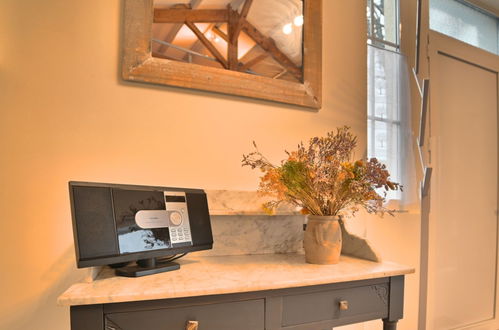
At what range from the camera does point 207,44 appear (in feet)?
4.55

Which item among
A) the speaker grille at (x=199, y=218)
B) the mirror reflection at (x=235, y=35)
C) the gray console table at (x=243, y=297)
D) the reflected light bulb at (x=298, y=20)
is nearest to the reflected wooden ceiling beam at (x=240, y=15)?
the mirror reflection at (x=235, y=35)

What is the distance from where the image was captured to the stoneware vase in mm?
1194

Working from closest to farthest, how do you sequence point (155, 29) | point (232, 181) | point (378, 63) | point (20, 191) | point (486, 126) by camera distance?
1. point (20, 191)
2. point (155, 29)
3. point (232, 181)
4. point (378, 63)
5. point (486, 126)

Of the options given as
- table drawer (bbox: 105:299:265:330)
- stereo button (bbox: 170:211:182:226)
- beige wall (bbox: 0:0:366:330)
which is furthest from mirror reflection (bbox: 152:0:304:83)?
table drawer (bbox: 105:299:265:330)

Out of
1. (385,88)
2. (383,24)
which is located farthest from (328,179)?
(383,24)

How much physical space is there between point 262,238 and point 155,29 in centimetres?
95

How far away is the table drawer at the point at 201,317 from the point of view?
822mm

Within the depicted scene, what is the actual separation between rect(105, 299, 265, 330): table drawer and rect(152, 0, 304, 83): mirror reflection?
924 millimetres

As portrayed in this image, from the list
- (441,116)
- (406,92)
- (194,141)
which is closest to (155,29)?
(194,141)

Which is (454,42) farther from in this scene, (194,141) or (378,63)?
(194,141)

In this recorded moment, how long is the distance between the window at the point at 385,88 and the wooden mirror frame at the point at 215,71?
49cm

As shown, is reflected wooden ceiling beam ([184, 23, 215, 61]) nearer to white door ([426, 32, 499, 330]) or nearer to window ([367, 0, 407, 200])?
window ([367, 0, 407, 200])

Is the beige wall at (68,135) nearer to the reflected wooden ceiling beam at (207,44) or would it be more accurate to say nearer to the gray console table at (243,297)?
the reflected wooden ceiling beam at (207,44)

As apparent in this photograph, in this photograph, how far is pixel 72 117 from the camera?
1.18 m
